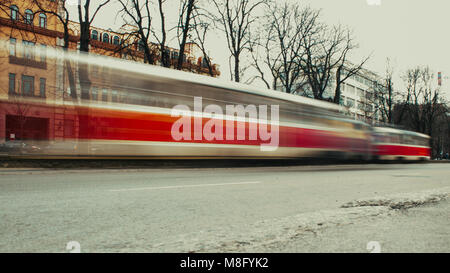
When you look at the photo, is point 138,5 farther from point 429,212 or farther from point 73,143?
point 429,212

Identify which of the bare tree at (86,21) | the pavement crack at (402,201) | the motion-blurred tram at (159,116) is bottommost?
the pavement crack at (402,201)

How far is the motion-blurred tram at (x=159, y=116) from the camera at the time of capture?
9.80 meters

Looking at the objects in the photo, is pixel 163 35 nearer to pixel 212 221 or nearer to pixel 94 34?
pixel 212 221

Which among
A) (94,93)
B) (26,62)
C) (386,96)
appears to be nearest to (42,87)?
(26,62)

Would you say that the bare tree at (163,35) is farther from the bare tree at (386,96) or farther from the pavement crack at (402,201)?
the bare tree at (386,96)

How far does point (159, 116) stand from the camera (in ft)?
35.4

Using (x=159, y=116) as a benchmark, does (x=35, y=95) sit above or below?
above

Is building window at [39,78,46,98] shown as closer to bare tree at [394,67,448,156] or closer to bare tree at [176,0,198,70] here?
bare tree at [176,0,198,70]

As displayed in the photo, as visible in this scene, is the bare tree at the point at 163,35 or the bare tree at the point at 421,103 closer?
the bare tree at the point at 163,35

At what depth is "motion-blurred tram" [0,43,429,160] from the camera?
32.2 ft

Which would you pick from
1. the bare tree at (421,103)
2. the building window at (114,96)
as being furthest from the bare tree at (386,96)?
the building window at (114,96)

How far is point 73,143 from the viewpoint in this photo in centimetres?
983

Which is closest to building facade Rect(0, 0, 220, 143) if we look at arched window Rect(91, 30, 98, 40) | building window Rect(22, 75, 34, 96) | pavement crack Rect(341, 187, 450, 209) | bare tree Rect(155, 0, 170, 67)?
building window Rect(22, 75, 34, 96)

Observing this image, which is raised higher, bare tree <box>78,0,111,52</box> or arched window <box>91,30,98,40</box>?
arched window <box>91,30,98,40</box>
